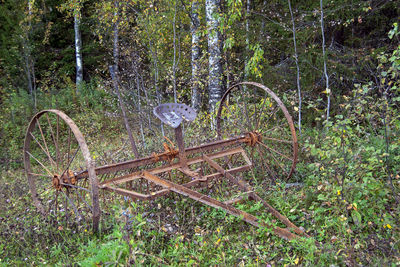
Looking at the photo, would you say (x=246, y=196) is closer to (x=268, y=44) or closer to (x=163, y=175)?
(x=163, y=175)

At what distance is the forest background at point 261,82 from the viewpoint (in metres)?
3.02

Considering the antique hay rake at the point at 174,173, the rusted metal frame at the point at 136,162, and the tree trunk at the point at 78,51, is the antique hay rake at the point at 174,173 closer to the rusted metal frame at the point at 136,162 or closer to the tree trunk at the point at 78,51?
the rusted metal frame at the point at 136,162

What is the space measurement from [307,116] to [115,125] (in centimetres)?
599

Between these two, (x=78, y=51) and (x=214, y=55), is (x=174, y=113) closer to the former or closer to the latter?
(x=214, y=55)

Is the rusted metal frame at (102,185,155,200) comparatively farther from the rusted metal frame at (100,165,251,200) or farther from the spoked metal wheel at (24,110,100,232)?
the spoked metal wheel at (24,110,100,232)

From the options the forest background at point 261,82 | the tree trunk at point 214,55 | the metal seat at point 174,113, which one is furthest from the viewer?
the tree trunk at point 214,55

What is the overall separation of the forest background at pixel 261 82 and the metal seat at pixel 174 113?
4.04ft

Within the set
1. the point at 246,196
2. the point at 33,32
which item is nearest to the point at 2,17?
the point at 33,32

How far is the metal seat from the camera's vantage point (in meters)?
3.94

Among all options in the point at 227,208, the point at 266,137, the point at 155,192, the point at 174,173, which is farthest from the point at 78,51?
the point at 227,208

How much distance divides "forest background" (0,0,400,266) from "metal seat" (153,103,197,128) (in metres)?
→ 1.23

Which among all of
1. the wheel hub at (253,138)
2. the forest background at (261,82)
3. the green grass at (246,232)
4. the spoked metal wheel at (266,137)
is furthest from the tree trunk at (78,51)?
the green grass at (246,232)

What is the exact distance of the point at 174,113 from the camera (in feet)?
13.6

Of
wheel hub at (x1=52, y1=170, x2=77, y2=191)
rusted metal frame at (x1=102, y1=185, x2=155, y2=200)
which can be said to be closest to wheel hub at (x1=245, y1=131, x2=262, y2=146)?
rusted metal frame at (x1=102, y1=185, x2=155, y2=200)
